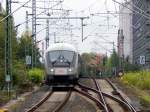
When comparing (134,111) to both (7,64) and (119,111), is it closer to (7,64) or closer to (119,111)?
(119,111)

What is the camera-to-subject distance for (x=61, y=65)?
125 ft

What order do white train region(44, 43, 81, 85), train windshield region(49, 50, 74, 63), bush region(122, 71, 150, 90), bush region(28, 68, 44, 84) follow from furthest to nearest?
bush region(28, 68, 44, 84)
bush region(122, 71, 150, 90)
train windshield region(49, 50, 74, 63)
white train region(44, 43, 81, 85)

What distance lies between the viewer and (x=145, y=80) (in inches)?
1655

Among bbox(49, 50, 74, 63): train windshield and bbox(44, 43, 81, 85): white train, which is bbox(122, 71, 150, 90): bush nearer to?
bbox(44, 43, 81, 85): white train

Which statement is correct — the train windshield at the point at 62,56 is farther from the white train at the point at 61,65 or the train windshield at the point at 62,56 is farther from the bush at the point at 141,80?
the bush at the point at 141,80

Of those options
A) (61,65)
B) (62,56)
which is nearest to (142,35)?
(62,56)

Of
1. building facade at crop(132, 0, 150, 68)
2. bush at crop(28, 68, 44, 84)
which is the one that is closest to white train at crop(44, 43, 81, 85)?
bush at crop(28, 68, 44, 84)

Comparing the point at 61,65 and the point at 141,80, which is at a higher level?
the point at 61,65

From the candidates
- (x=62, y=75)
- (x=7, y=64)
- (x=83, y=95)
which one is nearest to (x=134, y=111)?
(x=83, y=95)

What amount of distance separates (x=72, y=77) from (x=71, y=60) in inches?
48.9

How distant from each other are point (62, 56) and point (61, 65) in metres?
0.86

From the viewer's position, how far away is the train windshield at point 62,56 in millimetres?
38562

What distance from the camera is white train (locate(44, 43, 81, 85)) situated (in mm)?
37969

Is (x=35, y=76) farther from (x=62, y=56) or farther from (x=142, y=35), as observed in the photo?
(x=142, y=35)
